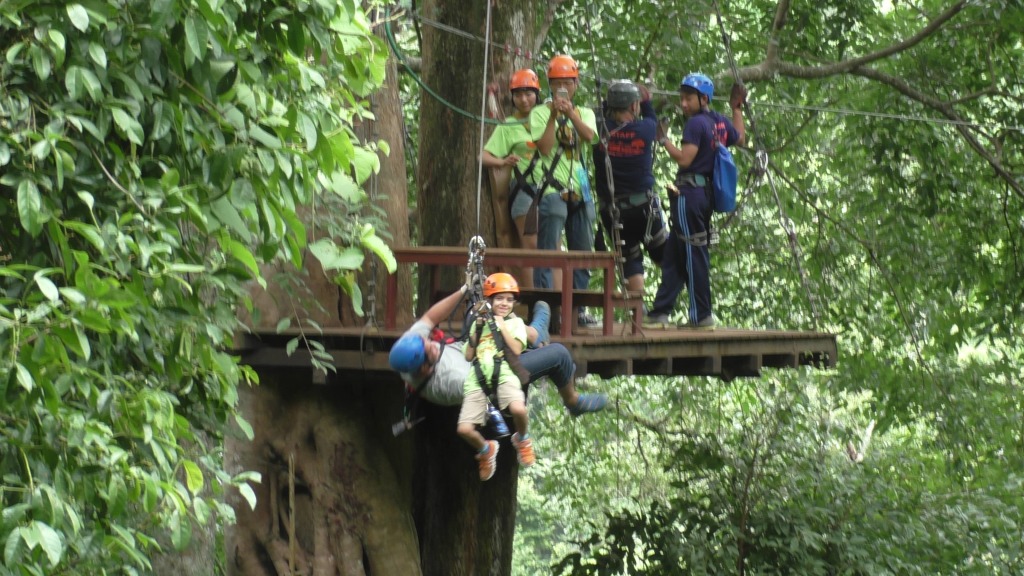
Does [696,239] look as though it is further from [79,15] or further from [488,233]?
[79,15]

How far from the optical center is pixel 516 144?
7.19m

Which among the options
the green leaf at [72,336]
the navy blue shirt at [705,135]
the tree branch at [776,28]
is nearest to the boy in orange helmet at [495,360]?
the navy blue shirt at [705,135]

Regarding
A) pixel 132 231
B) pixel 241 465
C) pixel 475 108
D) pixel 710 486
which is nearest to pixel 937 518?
pixel 710 486

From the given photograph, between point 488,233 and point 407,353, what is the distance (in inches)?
92.6

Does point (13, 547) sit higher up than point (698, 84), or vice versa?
point (698, 84)

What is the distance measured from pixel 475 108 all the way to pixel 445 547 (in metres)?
2.85

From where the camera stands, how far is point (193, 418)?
4461 millimetres

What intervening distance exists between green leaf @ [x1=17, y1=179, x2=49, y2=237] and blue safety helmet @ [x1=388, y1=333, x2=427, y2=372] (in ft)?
9.12

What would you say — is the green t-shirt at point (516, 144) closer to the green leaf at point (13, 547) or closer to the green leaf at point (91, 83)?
the green leaf at point (91, 83)

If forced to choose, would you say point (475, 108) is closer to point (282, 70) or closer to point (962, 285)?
point (282, 70)

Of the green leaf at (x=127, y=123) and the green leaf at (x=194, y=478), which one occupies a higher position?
the green leaf at (x=127, y=123)

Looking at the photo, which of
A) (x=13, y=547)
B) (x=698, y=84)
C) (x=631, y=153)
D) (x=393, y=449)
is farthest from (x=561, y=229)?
(x=13, y=547)

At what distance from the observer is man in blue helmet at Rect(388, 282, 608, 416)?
6051 millimetres

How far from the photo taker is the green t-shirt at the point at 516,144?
7.14 meters
